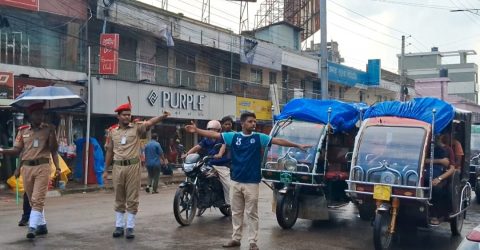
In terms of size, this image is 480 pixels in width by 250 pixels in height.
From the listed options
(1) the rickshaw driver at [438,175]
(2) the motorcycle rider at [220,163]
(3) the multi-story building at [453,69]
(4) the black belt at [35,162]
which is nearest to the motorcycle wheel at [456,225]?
(1) the rickshaw driver at [438,175]

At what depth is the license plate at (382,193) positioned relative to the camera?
27.3ft

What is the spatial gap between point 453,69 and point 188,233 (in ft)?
250

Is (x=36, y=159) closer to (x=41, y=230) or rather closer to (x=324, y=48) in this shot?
(x=41, y=230)

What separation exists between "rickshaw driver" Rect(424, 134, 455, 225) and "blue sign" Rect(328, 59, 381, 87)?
27538 millimetres

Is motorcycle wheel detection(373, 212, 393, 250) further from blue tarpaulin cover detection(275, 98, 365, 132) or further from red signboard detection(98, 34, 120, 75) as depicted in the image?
red signboard detection(98, 34, 120, 75)

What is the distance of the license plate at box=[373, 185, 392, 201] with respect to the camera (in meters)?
8.34

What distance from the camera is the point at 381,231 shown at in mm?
8047

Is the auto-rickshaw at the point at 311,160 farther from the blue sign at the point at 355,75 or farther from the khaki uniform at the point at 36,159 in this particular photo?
the blue sign at the point at 355,75

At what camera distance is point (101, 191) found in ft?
58.2

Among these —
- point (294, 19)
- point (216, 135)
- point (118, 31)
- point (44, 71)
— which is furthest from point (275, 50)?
point (216, 135)

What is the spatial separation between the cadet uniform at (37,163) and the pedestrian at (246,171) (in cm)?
247

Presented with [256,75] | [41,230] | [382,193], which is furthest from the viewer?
[256,75]

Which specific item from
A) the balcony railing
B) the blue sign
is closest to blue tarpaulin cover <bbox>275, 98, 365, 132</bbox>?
the balcony railing

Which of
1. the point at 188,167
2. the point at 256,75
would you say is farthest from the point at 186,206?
the point at 256,75
